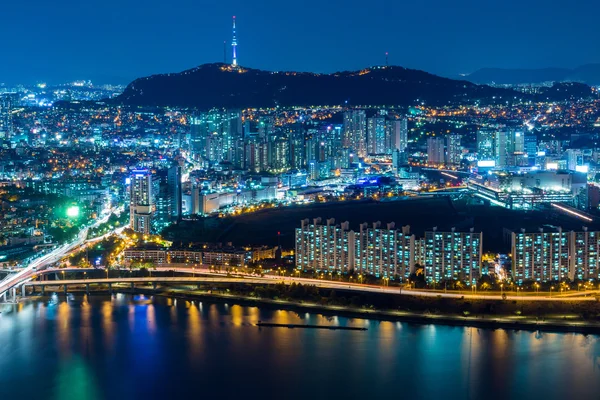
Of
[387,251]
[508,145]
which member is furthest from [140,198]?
[508,145]

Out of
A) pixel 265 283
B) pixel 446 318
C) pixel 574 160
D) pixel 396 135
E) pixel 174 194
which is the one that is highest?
pixel 396 135

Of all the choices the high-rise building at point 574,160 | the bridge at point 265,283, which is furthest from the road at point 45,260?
the high-rise building at point 574,160

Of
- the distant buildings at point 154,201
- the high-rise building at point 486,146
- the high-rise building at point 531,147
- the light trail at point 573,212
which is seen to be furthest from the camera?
the high-rise building at point 486,146

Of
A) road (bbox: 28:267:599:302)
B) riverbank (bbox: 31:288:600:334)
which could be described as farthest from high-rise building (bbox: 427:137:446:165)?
riverbank (bbox: 31:288:600:334)

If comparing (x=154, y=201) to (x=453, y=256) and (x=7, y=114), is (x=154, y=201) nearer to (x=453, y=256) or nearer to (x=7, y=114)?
(x=453, y=256)

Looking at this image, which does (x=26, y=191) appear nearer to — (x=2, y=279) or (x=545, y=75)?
(x=2, y=279)

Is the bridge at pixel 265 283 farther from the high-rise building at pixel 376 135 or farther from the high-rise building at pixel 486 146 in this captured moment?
the high-rise building at pixel 376 135
